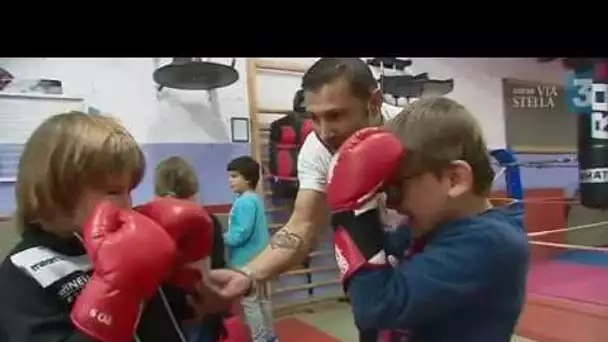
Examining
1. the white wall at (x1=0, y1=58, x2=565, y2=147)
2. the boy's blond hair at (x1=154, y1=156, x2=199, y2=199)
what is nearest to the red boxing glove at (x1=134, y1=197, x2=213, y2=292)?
the boy's blond hair at (x1=154, y1=156, x2=199, y2=199)

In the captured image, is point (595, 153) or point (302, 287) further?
point (302, 287)

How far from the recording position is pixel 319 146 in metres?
1.14

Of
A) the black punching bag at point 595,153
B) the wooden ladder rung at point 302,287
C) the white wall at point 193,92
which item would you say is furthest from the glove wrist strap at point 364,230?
the wooden ladder rung at point 302,287

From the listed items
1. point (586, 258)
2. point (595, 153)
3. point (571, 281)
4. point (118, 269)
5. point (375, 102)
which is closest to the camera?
point (118, 269)

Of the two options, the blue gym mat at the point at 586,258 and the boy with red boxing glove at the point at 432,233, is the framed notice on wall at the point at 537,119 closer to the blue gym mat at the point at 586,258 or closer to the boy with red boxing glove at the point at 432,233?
the blue gym mat at the point at 586,258

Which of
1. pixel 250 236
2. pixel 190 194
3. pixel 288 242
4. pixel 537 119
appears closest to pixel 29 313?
pixel 288 242

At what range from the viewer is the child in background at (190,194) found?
100 cm

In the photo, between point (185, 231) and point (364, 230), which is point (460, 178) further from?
point (185, 231)

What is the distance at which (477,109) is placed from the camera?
2.21 m

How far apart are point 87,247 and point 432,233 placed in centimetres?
45

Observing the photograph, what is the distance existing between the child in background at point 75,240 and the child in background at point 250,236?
982mm

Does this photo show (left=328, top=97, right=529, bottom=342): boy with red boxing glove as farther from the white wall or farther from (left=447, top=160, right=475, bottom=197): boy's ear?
the white wall

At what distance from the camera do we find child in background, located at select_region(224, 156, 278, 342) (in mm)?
1873

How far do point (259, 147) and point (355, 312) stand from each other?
176cm
